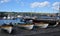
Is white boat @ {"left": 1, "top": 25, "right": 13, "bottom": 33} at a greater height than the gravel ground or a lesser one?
greater

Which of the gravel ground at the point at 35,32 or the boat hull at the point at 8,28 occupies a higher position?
the boat hull at the point at 8,28

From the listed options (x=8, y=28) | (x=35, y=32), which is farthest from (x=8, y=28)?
(x=35, y=32)

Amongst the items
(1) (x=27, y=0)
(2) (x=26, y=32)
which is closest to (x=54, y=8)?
(1) (x=27, y=0)

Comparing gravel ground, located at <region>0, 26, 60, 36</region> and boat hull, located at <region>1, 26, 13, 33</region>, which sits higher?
boat hull, located at <region>1, 26, 13, 33</region>

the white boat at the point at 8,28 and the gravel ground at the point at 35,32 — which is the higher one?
the white boat at the point at 8,28

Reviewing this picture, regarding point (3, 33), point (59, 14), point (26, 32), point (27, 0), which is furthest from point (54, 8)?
point (3, 33)

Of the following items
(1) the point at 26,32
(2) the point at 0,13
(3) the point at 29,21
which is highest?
(2) the point at 0,13

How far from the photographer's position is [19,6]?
8.52 ft

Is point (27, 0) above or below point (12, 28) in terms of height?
above

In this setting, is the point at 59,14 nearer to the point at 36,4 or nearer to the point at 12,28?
the point at 36,4

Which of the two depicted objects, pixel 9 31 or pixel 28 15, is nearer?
pixel 9 31

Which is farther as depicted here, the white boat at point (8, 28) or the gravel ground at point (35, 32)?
the gravel ground at point (35, 32)

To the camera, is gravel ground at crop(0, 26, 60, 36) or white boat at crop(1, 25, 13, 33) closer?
white boat at crop(1, 25, 13, 33)

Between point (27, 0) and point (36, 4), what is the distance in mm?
190
